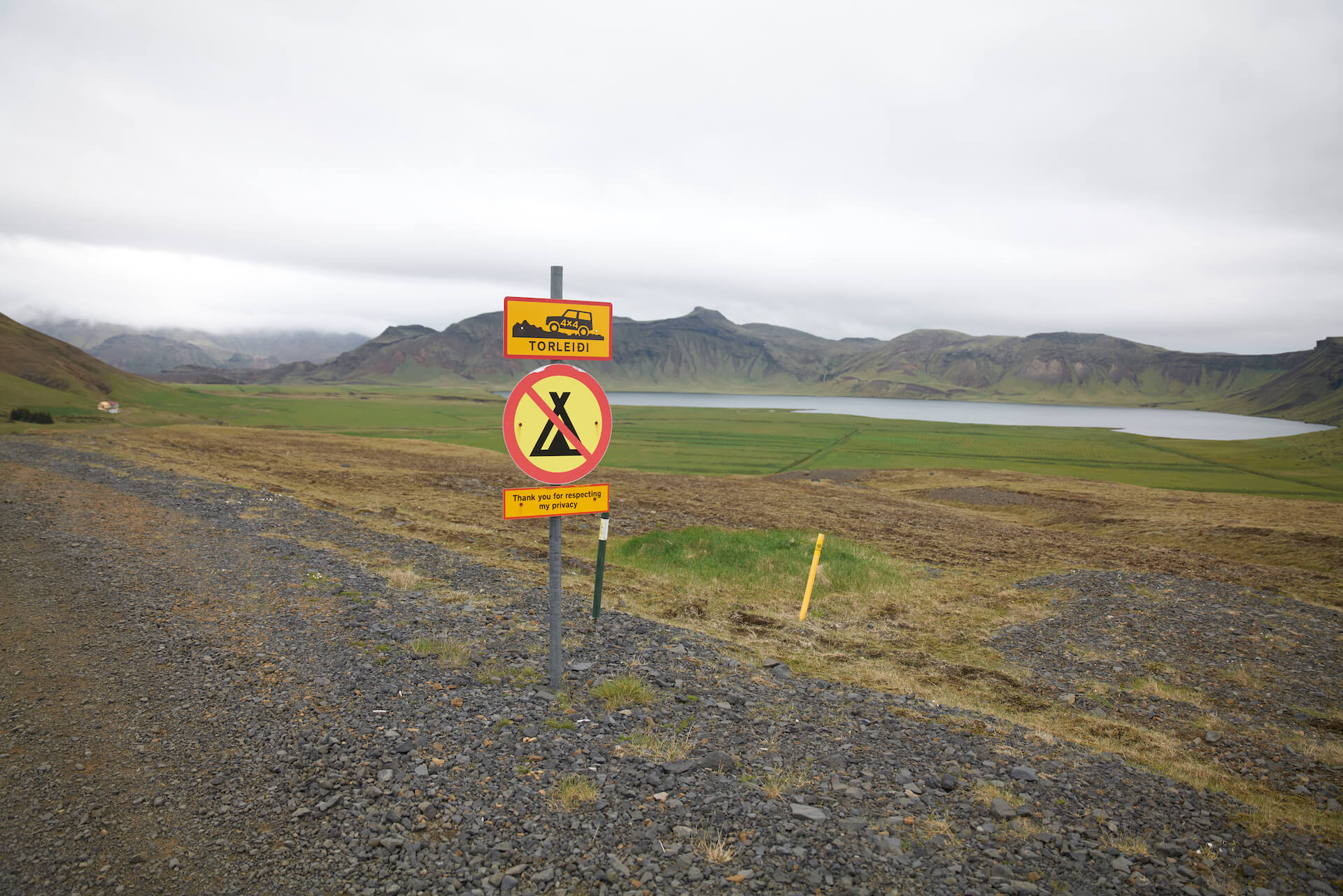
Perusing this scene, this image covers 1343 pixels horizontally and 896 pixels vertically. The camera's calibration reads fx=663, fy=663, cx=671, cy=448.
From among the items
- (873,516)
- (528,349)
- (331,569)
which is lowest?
(873,516)

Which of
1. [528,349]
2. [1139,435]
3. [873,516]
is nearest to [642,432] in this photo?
[873,516]

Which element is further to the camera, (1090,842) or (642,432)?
(642,432)

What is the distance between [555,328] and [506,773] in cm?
418

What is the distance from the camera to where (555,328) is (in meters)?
6.90

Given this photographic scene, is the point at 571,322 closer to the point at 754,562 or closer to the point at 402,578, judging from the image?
the point at 402,578

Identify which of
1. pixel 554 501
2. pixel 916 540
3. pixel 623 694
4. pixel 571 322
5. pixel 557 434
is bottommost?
pixel 916 540

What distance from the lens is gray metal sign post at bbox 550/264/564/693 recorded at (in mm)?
7117

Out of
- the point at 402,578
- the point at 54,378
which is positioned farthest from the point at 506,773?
the point at 54,378

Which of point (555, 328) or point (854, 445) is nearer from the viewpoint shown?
point (555, 328)

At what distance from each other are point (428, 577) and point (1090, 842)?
10294 millimetres

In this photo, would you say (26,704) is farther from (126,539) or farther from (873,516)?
(873,516)

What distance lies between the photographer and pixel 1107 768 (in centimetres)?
629

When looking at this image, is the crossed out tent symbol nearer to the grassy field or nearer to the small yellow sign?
the small yellow sign

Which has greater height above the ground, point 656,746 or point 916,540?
point 656,746
